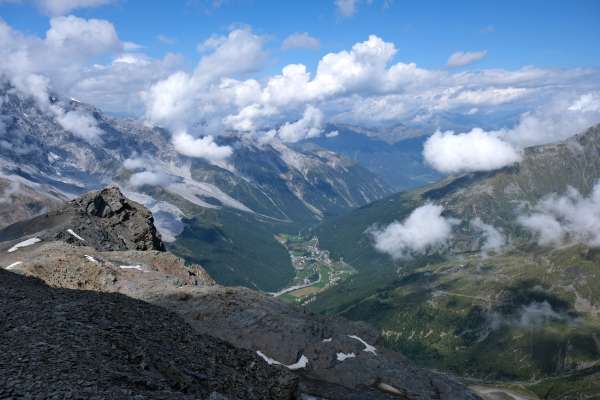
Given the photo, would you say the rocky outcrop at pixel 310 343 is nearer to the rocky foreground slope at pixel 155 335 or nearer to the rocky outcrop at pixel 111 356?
the rocky foreground slope at pixel 155 335

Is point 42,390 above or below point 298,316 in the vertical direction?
above

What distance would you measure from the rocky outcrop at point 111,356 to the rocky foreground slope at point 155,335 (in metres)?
0.12

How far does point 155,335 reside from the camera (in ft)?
142

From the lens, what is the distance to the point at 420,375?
79.8 meters

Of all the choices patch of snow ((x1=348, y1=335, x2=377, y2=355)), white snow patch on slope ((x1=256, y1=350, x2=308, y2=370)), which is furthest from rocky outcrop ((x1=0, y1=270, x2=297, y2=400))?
patch of snow ((x1=348, y1=335, x2=377, y2=355))

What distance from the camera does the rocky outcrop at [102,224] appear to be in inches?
5153

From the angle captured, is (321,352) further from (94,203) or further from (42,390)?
(94,203)

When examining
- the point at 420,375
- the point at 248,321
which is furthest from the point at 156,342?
the point at 420,375

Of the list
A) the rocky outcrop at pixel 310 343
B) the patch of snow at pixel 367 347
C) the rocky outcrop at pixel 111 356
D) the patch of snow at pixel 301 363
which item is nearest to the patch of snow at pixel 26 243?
the rocky outcrop at pixel 310 343

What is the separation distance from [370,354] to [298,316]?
44.6ft

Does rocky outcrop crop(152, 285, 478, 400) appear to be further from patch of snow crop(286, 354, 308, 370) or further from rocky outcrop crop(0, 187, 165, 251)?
rocky outcrop crop(0, 187, 165, 251)

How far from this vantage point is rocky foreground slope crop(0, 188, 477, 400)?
32.8 m

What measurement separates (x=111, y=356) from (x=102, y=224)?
11567cm

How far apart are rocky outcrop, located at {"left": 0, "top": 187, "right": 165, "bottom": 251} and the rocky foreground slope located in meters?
0.51
